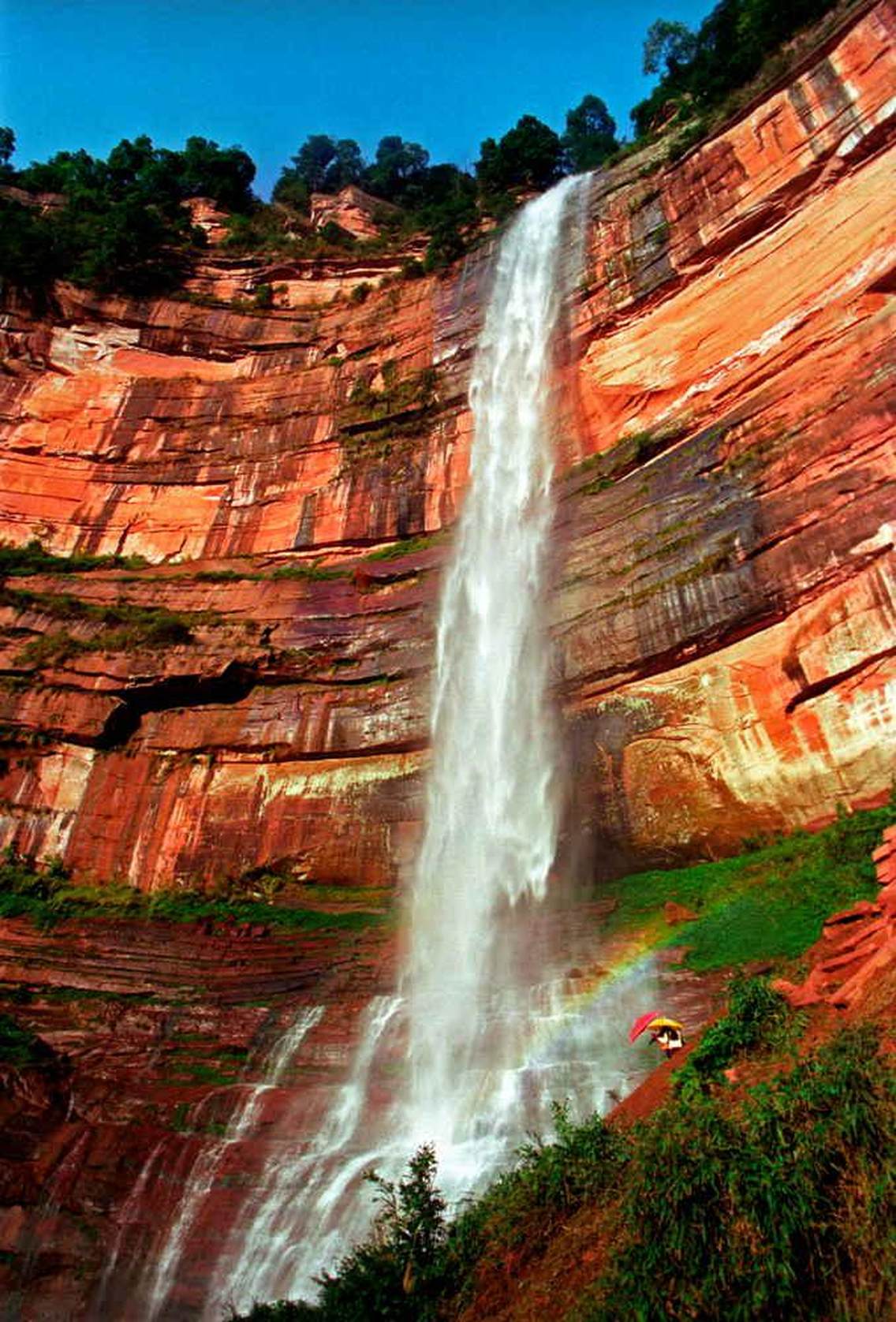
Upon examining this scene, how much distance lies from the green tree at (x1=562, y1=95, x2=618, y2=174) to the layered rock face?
22.3 meters

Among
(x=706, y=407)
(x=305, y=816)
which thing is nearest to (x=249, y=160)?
(x=706, y=407)

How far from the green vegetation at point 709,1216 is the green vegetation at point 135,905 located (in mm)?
8782

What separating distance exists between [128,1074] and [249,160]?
4138 centimetres

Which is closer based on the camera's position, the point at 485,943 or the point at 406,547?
the point at 485,943

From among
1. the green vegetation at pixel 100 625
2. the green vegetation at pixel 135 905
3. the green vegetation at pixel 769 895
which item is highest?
the green vegetation at pixel 100 625

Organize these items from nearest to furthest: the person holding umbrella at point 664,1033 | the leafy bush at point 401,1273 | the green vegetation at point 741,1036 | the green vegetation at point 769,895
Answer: the leafy bush at point 401,1273 → the green vegetation at point 741,1036 → the person holding umbrella at point 664,1033 → the green vegetation at point 769,895

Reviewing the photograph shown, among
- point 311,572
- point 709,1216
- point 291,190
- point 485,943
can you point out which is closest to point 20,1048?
point 485,943

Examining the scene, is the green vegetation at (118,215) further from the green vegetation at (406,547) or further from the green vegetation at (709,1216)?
the green vegetation at (709,1216)

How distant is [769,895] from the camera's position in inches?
446

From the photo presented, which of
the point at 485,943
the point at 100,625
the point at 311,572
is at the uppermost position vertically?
the point at 311,572

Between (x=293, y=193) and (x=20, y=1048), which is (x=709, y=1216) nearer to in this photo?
(x=20, y=1048)

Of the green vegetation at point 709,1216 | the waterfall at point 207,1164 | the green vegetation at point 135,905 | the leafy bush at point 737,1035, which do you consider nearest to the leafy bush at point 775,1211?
the green vegetation at point 709,1216

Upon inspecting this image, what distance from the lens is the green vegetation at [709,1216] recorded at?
4609 millimetres

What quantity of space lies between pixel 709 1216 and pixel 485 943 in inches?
361
